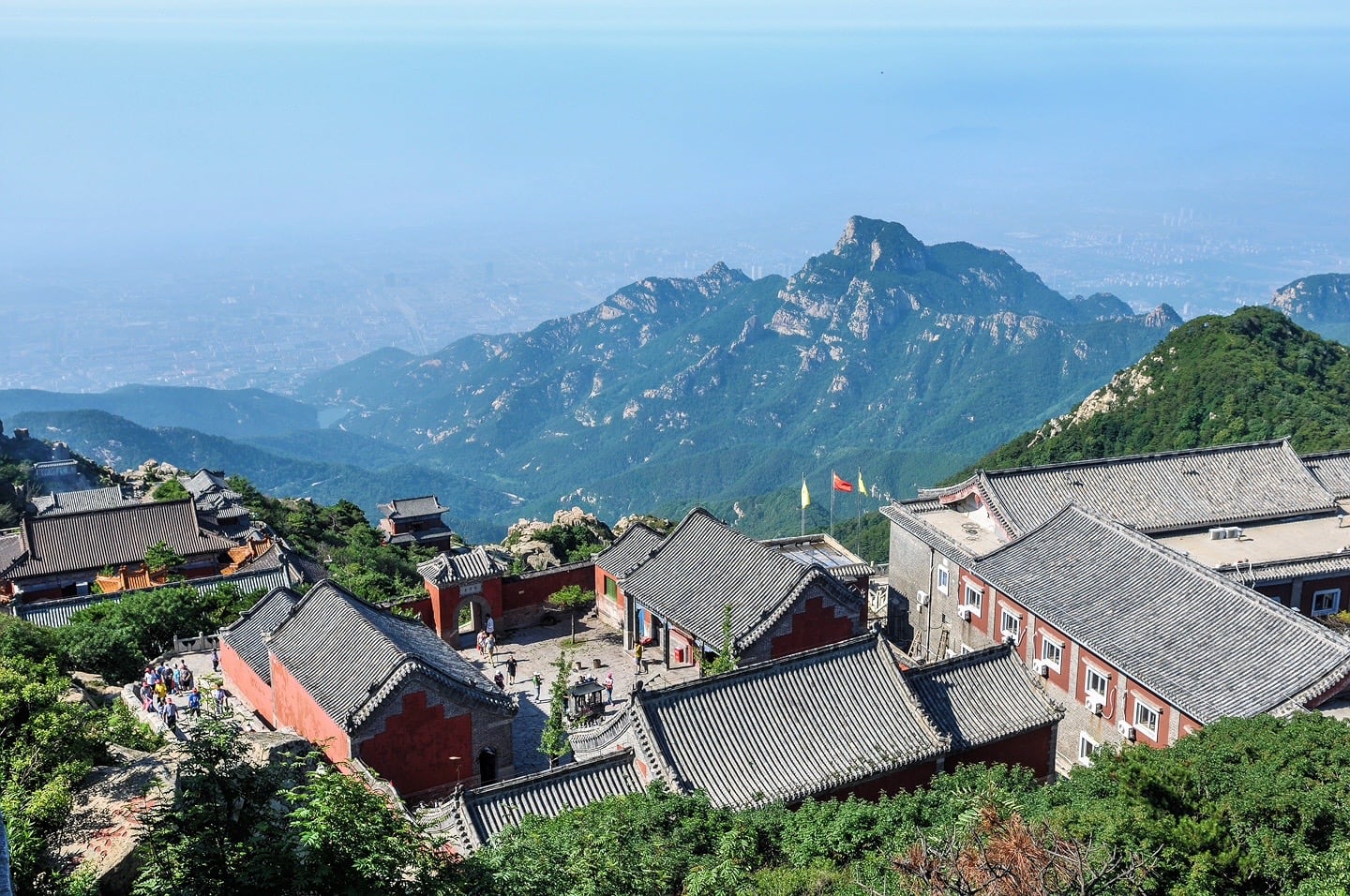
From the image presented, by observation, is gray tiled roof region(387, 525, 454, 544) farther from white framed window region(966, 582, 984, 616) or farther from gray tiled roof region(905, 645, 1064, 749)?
gray tiled roof region(905, 645, 1064, 749)

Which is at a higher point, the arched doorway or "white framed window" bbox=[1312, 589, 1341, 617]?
"white framed window" bbox=[1312, 589, 1341, 617]

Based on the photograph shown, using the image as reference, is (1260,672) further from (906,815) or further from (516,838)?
(516,838)

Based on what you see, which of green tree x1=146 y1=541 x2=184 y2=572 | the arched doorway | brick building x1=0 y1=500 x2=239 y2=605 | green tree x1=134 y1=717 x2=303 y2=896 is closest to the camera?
green tree x1=134 y1=717 x2=303 y2=896

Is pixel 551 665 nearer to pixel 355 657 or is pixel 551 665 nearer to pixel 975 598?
pixel 355 657

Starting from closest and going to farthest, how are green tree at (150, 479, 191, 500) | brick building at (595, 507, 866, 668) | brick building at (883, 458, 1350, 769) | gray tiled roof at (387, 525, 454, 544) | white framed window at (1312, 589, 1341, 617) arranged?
brick building at (883, 458, 1350, 769) → brick building at (595, 507, 866, 668) → white framed window at (1312, 589, 1341, 617) → green tree at (150, 479, 191, 500) → gray tiled roof at (387, 525, 454, 544)

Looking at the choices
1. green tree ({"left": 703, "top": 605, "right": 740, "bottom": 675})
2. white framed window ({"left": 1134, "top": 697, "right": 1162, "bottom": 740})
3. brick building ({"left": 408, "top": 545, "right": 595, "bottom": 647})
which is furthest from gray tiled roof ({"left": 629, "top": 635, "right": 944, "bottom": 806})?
brick building ({"left": 408, "top": 545, "right": 595, "bottom": 647})

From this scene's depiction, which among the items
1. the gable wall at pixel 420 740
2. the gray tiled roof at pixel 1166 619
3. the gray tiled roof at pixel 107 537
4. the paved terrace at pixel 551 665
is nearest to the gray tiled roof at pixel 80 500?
the gray tiled roof at pixel 107 537

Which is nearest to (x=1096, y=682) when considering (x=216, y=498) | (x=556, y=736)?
(x=556, y=736)

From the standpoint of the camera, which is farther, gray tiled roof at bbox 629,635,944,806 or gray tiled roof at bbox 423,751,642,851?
gray tiled roof at bbox 629,635,944,806
